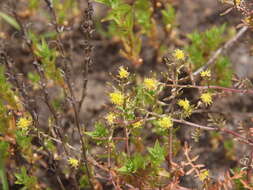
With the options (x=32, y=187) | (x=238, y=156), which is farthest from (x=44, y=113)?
(x=238, y=156)

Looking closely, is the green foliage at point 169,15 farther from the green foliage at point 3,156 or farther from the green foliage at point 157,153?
the green foliage at point 3,156

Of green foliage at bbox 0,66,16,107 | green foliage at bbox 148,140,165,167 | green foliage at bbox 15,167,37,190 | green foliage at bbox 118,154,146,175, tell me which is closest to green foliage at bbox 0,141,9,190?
green foliage at bbox 15,167,37,190

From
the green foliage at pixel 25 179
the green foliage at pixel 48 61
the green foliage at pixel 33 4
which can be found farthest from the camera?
the green foliage at pixel 33 4

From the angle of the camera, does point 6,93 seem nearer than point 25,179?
No

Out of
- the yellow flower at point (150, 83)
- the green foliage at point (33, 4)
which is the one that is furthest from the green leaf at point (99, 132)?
the green foliage at point (33, 4)

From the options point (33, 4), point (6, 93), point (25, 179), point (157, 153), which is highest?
point (33, 4)

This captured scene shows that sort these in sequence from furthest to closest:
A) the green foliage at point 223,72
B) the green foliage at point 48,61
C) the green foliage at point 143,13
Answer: the green foliage at point 143,13 < the green foliage at point 223,72 < the green foliage at point 48,61

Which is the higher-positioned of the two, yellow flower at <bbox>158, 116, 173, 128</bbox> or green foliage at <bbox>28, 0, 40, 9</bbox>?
green foliage at <bbox>28, 0, 40, 9</bbox>

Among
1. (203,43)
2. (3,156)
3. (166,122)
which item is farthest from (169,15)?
(3,156)

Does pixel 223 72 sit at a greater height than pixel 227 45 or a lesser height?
lesser

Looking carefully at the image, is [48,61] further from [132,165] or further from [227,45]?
[227,45]

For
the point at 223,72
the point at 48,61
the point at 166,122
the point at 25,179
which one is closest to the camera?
the point at 166,122

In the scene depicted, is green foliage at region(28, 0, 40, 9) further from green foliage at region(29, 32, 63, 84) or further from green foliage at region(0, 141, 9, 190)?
green foliage at region(0, 141, 9, 190)

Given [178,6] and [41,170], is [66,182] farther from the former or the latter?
[178,6]
